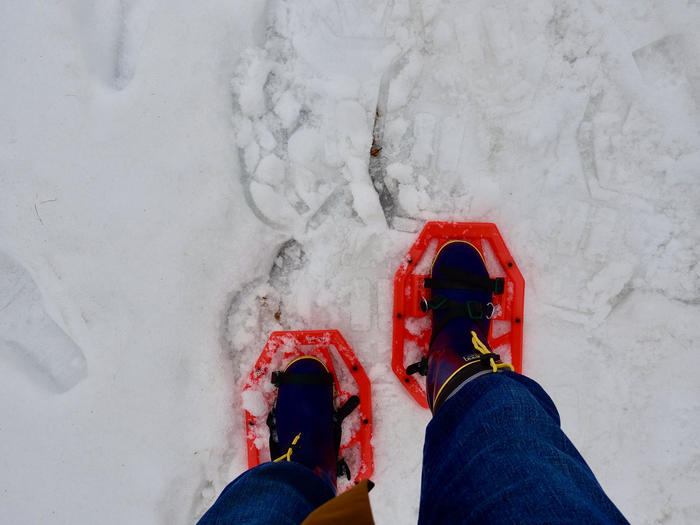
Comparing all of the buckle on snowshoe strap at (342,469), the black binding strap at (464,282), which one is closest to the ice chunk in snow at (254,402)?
the buckle on snowshoe strap at (342,469)

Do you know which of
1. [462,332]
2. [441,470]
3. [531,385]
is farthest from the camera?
[462,332]

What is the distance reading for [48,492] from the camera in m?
1.53

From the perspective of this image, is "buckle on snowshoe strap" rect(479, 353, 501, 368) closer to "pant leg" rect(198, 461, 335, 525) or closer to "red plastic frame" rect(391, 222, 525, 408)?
"red plastic frame" rect(391, 222, 525, 408)

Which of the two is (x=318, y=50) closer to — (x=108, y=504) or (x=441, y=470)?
(x=441, y=470)

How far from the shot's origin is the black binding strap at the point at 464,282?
Result: 150cm

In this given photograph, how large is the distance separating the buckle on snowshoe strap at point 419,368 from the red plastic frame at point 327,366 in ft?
0.48

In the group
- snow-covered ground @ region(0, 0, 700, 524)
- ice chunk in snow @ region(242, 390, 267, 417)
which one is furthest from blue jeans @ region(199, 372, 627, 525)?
snow-covered ground @ region(0, 0, 700, 524)

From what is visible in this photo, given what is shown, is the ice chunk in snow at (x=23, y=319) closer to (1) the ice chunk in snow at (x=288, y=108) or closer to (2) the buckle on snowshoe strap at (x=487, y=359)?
(1) the ice chunk in snow at (x=288, y=108)

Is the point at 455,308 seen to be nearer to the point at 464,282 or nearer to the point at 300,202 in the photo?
the point at 464,282

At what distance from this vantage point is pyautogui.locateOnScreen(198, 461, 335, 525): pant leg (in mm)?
971

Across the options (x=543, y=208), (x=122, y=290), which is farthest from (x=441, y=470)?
(x=122, y=290)

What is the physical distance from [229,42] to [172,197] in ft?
1.74

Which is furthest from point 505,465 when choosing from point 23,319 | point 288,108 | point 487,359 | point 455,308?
point 23,319

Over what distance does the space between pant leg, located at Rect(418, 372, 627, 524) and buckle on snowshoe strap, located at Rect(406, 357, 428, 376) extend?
12.2 inches
